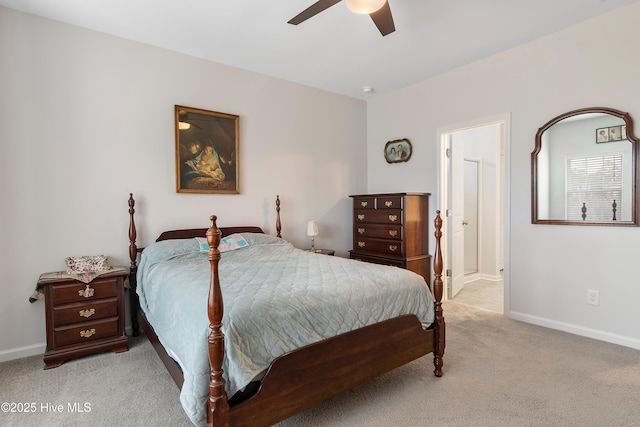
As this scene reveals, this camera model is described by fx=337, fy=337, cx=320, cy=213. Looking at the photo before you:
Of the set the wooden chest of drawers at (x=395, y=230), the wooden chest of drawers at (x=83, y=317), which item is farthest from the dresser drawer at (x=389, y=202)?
the wooden chest of drawers at (x=83, y=317)

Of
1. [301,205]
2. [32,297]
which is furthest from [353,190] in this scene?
[32,297]

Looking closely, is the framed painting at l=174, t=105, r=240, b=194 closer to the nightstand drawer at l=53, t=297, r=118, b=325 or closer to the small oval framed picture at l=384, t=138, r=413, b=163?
the nightstand drawer at l=53, t=297, r=118, b=325

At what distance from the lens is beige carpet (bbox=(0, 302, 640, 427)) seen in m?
1.90

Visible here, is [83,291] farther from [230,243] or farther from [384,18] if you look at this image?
[384,18]

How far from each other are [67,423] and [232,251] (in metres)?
1.69

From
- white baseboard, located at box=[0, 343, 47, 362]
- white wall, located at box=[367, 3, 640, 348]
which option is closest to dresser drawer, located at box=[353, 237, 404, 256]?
white wall, located at box=[367, 3, 640, 348]

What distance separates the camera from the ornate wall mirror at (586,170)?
2.81 m

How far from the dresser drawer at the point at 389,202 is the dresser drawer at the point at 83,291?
9.60 ft

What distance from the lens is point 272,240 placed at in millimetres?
3643

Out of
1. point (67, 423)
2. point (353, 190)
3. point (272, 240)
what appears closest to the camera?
point (67, 423)

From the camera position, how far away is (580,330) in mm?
3078

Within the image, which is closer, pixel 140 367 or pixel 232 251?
pixel 140 367

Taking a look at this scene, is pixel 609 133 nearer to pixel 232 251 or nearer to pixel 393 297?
pixel 393 297

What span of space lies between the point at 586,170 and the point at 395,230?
6.26ft
